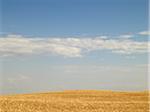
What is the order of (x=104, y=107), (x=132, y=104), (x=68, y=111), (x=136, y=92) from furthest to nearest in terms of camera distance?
(x=136, y=92), (x=132, y=104), (x=104, y=107), (x=68, y=111)

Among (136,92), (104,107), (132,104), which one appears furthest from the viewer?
(136,92)

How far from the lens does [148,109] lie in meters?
30.3

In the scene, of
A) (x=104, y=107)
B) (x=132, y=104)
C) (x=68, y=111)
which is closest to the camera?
(x=68, y=111)

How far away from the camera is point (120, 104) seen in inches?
1264

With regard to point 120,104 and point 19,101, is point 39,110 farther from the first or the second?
Answer: point 120,104

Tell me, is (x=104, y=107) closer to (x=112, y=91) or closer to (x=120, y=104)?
(x=120, y=104)

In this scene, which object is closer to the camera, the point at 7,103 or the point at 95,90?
the point at 7,103

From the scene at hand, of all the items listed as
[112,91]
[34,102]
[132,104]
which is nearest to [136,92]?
[112,91]

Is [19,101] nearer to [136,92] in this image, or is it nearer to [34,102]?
[34,102]

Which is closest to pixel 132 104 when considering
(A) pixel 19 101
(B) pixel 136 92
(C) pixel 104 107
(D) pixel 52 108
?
(C) pixel 104 107

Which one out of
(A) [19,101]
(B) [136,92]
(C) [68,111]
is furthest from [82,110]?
(B) [136,92]

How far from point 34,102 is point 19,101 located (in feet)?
5.15

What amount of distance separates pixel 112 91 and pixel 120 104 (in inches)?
711

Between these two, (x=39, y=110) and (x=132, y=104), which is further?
(x=132, y=104)
